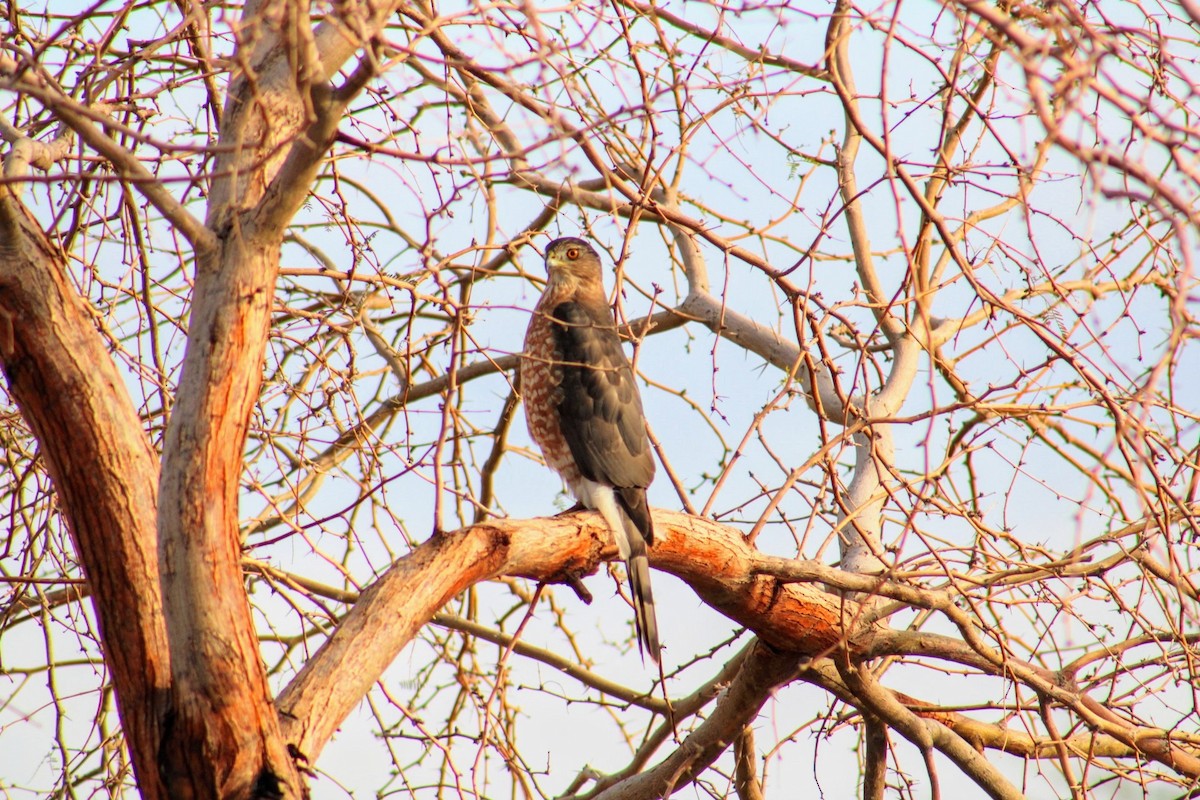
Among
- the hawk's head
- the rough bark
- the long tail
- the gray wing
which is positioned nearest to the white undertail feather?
the long tail

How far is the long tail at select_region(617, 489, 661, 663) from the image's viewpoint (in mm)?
4305

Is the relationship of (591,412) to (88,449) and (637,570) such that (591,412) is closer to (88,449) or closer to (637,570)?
(637,570)

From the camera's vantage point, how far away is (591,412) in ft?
17.0

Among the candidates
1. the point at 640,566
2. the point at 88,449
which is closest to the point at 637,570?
the point at 640,566

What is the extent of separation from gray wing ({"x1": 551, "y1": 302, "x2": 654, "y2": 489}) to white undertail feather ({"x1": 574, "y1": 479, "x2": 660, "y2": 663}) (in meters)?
0.30

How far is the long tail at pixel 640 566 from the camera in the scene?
4.30 meters

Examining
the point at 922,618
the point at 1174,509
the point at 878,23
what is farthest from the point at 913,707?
the point at 878,23

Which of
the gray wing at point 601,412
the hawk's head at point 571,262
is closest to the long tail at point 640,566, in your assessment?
the gray wing at point 601,412

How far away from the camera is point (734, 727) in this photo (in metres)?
4.86

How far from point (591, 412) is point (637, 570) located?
1084 millimetres

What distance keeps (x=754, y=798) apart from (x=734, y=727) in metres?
0.50

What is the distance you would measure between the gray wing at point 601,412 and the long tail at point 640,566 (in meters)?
0.31

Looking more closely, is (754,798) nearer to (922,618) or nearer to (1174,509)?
(922,618)

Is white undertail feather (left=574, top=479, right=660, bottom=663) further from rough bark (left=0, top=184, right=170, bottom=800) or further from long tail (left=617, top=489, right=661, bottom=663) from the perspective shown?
rough bark (left=0, top=184, right=170, bottom=800)
